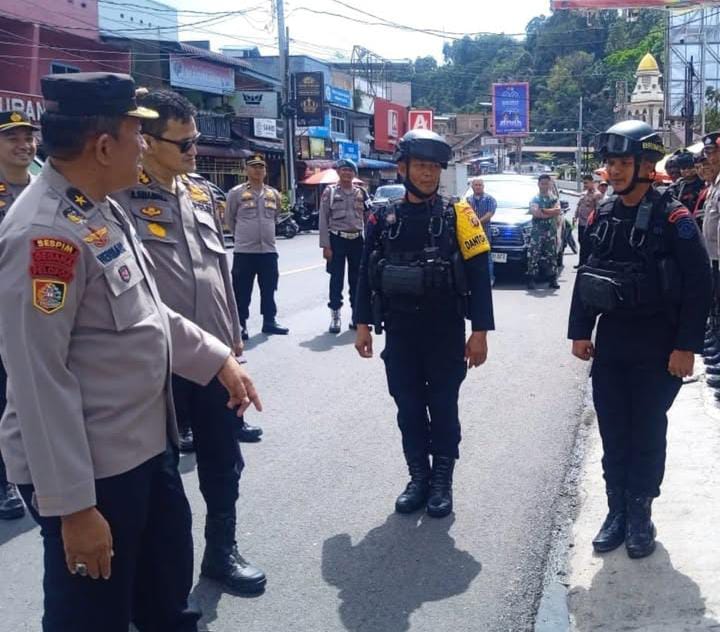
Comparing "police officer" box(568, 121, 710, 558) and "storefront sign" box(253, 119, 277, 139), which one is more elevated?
"storefront sign" box(253, 119, 277, 139)

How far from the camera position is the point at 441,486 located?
463cm

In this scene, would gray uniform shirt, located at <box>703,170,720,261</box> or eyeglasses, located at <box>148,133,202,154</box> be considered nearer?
eyeglasses, located at <box>148,133,202,154</box>

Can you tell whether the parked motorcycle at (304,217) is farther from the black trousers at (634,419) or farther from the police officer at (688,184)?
the black trousers at (634,419)

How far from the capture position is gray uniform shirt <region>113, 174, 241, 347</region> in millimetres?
3682

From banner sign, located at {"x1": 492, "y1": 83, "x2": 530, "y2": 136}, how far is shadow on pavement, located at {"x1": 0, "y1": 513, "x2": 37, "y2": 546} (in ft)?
187

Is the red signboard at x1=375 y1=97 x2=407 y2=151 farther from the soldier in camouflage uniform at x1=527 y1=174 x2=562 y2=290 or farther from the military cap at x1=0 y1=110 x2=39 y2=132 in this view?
the military cap at x1=0 y1=110 x2=39 y2=132

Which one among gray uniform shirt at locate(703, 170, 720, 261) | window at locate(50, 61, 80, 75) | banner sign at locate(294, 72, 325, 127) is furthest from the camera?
banner sign at locate(294, 72, 325, 127)

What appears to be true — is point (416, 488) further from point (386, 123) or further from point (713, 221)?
point (386, 123)

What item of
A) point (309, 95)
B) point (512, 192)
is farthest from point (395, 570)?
point (309, 95)

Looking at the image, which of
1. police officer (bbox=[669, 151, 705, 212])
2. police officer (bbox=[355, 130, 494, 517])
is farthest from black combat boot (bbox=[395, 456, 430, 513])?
police officer (bbox=[669, 151, 705, 212])

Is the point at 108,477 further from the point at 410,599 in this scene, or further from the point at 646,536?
the point at 646,536

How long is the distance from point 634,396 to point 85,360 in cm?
264

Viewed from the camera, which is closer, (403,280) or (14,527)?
(403,280)

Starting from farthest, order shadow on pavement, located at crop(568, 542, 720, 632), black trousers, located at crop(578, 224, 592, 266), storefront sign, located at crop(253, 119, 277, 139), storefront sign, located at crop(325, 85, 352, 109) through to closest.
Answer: storefront sign, located at crop(325, 85, 352, 109), storefront sign, located at crop(253, 119, 277, 139), black trousers, located at crop(578, 224, 592, 266), shadow on pavement, located at crop(568, 542, 720, 632)
